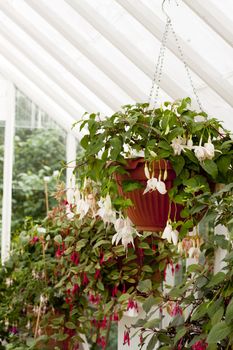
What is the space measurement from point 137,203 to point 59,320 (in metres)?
2.09

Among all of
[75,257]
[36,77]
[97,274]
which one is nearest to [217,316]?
[97,274]

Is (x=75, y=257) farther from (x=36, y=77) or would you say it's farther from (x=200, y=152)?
(x=200, y=152)

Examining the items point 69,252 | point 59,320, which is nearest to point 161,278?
point 69,252

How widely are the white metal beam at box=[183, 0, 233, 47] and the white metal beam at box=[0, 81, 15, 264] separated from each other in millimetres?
4348

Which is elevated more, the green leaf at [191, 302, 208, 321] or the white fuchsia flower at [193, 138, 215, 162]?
the white fuchsia flower at [193, 138, 215, 162]

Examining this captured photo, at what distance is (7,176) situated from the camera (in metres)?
6.88

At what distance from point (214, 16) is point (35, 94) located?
412 cm

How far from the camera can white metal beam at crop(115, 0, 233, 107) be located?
297cm

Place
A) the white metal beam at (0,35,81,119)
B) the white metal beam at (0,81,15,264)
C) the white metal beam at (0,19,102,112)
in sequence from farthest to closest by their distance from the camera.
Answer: the white metal beam at (0,81,15,264) < the white metal beam at (0,35,81,119) < the white metal beam at (0,19,102,112)

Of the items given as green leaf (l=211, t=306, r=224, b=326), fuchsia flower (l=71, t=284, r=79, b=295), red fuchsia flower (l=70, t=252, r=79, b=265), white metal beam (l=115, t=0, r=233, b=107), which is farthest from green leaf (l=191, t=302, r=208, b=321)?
fuchsia flower (l=71, t=284, r=79, b=295)

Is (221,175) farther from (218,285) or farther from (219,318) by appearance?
(219,318)

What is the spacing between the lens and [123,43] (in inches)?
134

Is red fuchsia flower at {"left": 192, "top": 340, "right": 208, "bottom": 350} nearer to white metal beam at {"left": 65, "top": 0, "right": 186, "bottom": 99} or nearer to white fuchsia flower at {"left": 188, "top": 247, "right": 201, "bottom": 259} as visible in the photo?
white fuchsia flower at {"left": 188, "top": 247, "right": 201, "bottom": 259}

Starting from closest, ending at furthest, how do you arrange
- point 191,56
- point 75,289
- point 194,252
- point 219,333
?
point 219,333
point 194,252
point 191,56
point 75,289
